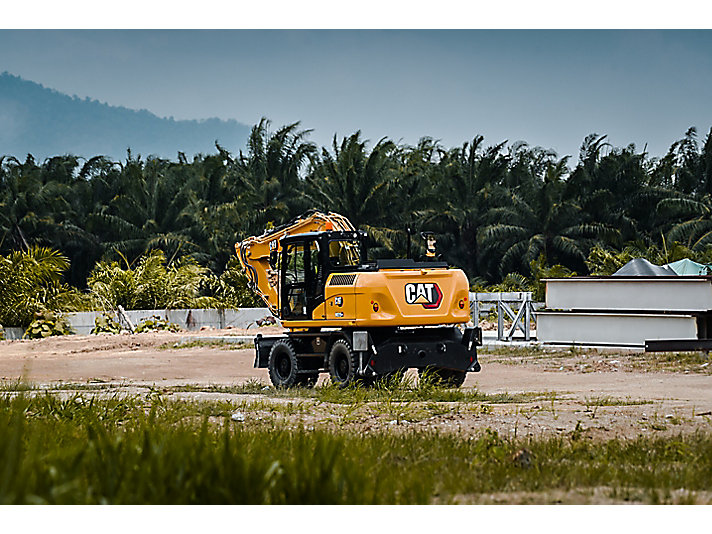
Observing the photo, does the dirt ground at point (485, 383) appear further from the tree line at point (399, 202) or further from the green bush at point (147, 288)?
the tree line at point (399, 202)

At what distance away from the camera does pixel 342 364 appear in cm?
1434

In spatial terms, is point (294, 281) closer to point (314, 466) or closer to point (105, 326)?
point (314, 466)

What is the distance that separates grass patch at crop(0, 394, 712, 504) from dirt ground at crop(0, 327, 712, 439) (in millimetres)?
903

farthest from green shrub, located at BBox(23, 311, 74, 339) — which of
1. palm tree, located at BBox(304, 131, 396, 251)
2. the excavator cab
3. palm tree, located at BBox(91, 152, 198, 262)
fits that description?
palm tree, located at BBox(91, 152, 198, 262)

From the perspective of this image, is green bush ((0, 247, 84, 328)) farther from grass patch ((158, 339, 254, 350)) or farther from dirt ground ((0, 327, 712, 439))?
grass patch ((158, 339, 254, 350))

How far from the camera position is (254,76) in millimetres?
63312

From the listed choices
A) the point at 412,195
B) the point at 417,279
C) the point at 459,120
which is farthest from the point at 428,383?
the point at 459,120

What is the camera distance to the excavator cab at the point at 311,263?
47.8 feet

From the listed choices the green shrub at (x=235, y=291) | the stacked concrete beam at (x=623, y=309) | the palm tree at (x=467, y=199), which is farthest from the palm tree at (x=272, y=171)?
the stacked concrete beam at (x=623, y=309)

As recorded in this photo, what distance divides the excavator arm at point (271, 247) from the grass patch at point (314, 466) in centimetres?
776

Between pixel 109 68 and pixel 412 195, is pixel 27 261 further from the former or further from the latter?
pixel 109 68

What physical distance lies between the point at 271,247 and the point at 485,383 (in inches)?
174

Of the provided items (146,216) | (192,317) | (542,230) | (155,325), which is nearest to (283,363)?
(155,325)

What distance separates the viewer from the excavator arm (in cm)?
1648
